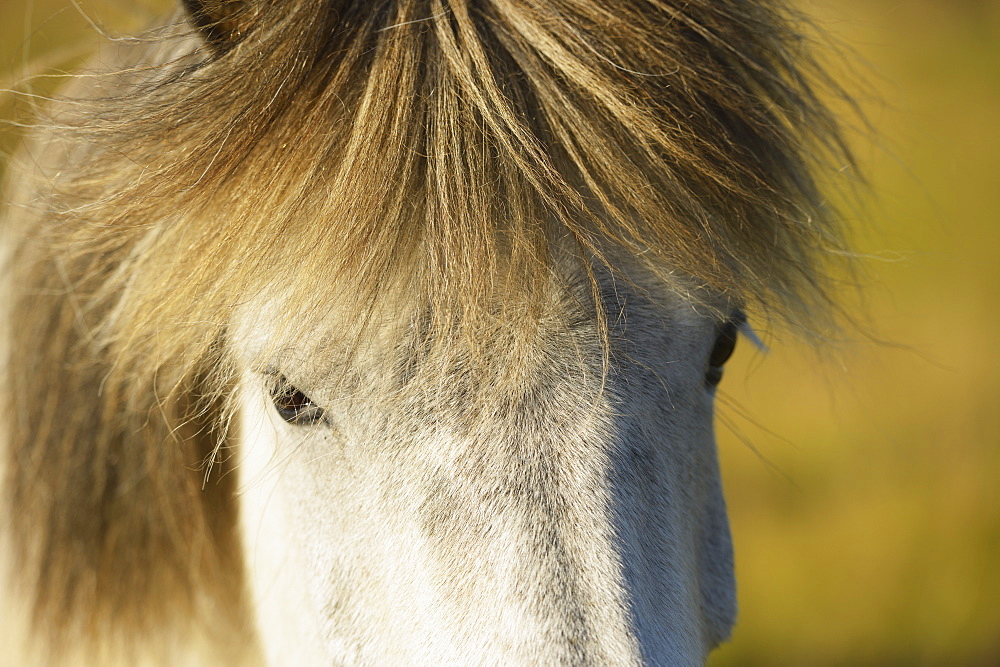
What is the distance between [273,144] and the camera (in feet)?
3.37

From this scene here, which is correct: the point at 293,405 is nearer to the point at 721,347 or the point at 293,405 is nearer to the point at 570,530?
the point at 570,530

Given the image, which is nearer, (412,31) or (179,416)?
(412,31)

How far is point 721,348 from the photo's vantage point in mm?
1265

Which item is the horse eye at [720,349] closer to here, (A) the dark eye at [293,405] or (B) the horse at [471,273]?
(B) the horse at [471,273]

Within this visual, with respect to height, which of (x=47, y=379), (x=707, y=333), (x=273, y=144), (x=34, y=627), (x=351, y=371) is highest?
(x=273, y=144)

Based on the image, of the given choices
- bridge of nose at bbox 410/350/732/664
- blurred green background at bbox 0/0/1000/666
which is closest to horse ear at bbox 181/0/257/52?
bridge of nose at bbox 410/350/732/664

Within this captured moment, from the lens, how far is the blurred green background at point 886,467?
3.21 m

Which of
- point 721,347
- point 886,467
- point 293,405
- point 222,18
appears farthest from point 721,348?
point 886,467

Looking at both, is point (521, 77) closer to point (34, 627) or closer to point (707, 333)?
point (707, 333)

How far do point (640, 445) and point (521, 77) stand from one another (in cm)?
48

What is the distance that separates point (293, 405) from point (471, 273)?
340 mm

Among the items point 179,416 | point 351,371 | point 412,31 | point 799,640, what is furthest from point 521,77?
point 799,640

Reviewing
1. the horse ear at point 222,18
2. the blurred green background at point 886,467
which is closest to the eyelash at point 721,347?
the blurred green background at point 886,467

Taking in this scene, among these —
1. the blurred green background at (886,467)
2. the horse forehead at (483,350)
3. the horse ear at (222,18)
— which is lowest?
the blurred green background at (886,467)
